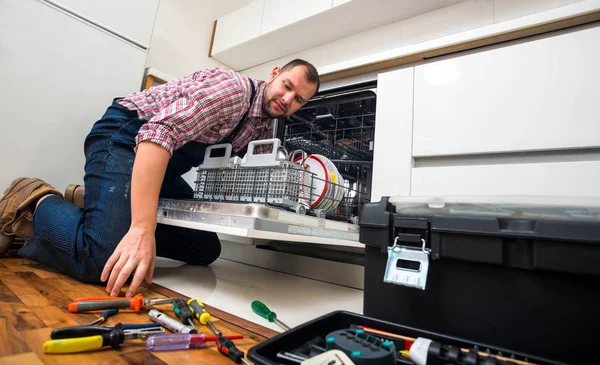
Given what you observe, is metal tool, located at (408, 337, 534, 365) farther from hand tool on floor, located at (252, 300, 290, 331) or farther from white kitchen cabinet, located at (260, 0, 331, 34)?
white kitchen cabinet, located at (260, 0, 331, 34)

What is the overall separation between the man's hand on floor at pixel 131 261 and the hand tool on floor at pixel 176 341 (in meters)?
0.28

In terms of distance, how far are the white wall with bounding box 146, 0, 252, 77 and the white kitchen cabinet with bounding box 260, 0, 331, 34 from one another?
52 cm

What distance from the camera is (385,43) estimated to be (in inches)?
58.3

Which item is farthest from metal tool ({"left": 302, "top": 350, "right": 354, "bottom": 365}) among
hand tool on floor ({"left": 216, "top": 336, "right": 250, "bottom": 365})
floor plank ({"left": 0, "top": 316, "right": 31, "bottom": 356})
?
floor plank ({"left": 0, "top": 316, "right": 31, "bottom": 356})

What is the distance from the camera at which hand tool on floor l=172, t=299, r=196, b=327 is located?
0.50 m

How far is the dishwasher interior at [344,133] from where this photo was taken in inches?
45.6

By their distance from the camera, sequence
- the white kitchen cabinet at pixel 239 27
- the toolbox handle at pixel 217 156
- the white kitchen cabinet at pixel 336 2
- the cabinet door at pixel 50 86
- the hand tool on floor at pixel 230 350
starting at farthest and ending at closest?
the white kitchen cabinet at pixel 239 27 < the white kitchen cabinet at pixel 336 2 < the cabinet door at pixel 50 86 < the toolbox handle at pixel 217 156 < the hand tool on floor at pixel 230 350

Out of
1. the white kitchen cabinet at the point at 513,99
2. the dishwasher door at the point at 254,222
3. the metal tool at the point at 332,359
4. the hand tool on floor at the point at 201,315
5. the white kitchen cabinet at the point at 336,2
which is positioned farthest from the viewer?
the white kitchen cabinet at the point at 336,2

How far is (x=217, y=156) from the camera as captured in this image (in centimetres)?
93

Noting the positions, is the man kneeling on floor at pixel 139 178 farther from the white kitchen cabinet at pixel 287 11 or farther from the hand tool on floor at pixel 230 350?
the white kitchen cabinet at pixel 287 11

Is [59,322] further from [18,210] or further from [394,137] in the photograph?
[394,137]

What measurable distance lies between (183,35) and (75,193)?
1250 millimetres

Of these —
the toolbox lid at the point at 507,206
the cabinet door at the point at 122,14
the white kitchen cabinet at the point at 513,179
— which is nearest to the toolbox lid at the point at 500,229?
the toolbox lid at the point at 507,206

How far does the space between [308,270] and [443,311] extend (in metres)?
0.80
